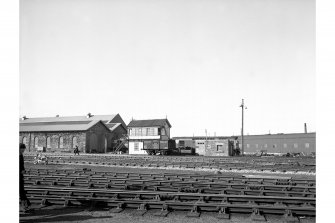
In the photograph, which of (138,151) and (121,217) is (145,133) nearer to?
(138,151)

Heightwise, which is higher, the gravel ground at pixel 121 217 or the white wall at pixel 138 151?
the gravel ground at pixel 121 217

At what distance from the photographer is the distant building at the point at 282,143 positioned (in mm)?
53844

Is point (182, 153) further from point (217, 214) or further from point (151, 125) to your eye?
point (217, 214)

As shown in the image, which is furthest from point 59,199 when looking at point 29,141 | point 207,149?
point 29,141

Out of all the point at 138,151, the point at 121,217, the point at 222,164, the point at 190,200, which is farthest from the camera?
the point at 138,151

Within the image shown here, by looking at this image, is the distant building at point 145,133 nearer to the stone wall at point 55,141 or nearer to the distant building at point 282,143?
the stone wall at point 55,141

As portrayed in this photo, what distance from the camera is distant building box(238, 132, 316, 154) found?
177ft

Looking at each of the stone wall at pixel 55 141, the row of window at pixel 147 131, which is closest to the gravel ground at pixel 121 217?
the row of window at pixel 147 131

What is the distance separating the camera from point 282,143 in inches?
2228

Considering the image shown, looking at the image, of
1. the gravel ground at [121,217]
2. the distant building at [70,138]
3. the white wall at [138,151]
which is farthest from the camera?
the distant building at [70,138]

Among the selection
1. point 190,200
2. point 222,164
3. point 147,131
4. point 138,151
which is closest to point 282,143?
point 147,131

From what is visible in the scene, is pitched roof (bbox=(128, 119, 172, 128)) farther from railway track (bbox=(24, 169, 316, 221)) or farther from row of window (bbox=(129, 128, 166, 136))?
railway track (bbox=(24, 169, 316, 221))

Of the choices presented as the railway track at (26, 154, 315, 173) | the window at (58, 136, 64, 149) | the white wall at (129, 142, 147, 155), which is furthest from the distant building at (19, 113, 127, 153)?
the railway track at (26, 154, 315, 173)
